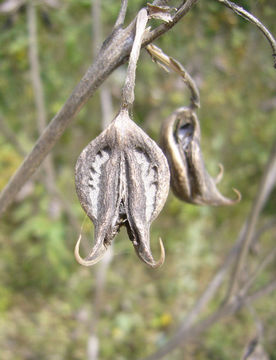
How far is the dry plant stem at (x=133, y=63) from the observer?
2.26ft

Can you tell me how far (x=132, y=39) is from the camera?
2.52 ft

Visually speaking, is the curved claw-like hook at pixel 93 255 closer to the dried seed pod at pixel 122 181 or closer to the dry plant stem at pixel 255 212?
the dried seed pod at pixel 122 181

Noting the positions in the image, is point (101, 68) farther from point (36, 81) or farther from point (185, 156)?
point (36, 81)

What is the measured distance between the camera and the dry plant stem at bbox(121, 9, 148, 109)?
0.69m

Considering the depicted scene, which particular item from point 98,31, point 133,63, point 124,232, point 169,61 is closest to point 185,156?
point 169,61

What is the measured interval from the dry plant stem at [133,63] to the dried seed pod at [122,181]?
2 centimetres

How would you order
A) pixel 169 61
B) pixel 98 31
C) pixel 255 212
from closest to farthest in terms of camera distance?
pixel 169 61
pixel 255 212
pixel 98 31

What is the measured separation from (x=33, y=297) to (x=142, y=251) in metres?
3.45

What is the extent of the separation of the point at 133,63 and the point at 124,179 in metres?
0.20

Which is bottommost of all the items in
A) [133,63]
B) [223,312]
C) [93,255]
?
[223,312]

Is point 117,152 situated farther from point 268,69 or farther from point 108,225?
point 268,69

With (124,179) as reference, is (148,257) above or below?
below

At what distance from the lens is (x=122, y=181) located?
747 mm

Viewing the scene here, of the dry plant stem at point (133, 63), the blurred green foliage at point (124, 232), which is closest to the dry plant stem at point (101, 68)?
the dry plant stem at point (133, 63)
